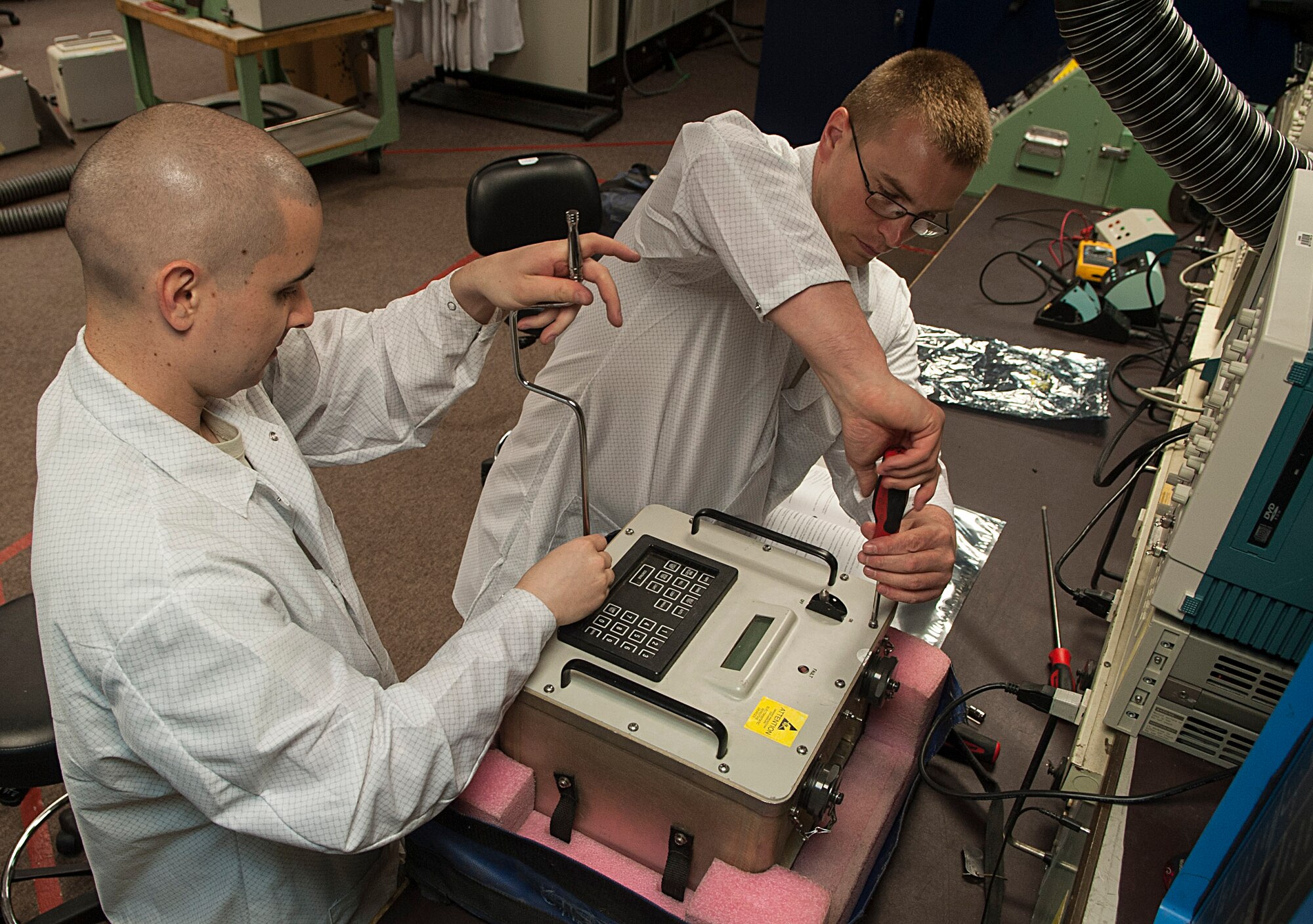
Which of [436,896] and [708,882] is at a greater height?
[708,882]

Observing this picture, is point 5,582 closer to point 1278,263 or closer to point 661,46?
point 1278,263

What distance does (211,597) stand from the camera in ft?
2.43

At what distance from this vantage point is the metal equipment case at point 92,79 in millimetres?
4148

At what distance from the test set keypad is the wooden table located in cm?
312

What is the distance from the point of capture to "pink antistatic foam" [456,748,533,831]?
875 millimetres

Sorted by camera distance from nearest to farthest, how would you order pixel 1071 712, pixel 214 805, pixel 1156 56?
pixel 214 805 → pixel 1071 712 → pixel 1156 56

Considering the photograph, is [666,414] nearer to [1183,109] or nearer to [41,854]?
[1183,109]

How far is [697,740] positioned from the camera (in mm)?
791

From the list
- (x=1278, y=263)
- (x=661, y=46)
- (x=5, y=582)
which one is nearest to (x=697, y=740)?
(x=1278, y=263)

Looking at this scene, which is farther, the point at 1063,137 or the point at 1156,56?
the point at 1063,137

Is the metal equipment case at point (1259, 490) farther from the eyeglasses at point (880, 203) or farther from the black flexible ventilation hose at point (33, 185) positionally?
the black flexible ventilation hose at point (33, 185)

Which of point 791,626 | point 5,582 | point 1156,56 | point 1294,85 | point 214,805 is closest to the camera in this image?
point 214,805

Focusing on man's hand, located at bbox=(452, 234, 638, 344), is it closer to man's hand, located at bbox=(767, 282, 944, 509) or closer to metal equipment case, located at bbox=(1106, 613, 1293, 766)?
man's hand, located at bbox=(767, 282, 944, 509)

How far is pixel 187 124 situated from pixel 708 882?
0.76m
